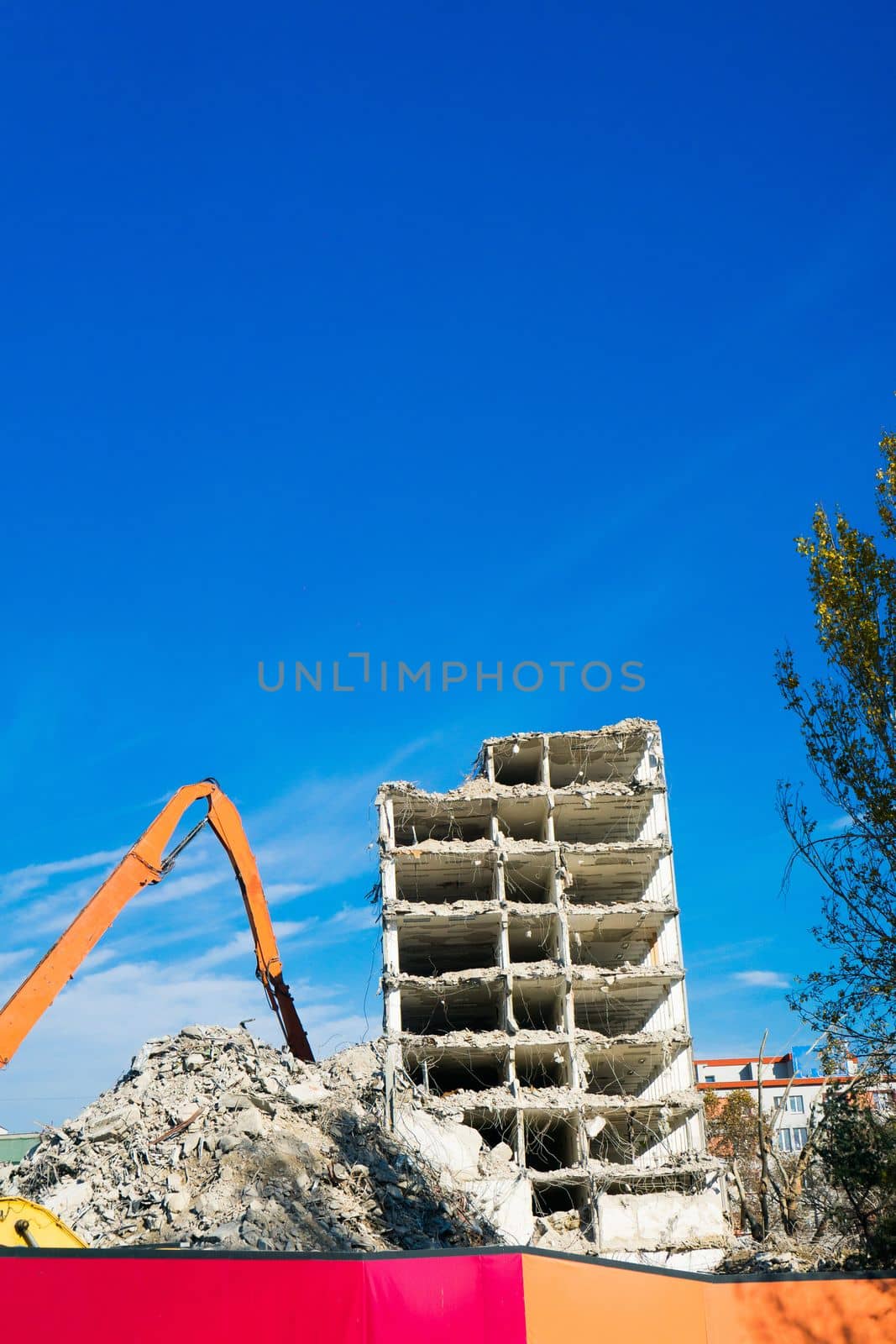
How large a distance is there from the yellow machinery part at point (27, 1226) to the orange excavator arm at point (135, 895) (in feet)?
23.8

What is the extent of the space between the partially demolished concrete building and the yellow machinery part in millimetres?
16526

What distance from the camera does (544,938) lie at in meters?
37.0

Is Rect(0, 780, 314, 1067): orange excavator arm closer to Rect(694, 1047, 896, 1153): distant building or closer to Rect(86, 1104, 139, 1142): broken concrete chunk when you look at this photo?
Rect(86, 1104, 139, 1142): broken concrete chunk

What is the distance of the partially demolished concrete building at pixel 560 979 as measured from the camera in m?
31.2

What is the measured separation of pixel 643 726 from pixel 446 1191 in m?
18.3

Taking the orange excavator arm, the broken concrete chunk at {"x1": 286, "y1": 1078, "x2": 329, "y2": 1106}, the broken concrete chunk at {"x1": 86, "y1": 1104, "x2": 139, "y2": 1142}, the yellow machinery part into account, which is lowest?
the yellow machinery part

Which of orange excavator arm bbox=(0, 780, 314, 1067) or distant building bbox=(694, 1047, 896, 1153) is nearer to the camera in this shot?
orange excavator arm bbox=(0, 780, 314, 1067)

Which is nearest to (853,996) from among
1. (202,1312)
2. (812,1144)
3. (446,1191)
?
(812,1144)

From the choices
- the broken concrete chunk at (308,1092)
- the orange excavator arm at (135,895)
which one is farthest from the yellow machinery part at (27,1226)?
the broken concrete chunk at (308,1092)

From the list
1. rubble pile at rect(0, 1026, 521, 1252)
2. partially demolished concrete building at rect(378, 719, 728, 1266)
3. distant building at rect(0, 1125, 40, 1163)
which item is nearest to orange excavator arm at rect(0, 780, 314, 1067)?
rubble pile at rect(0, 1026, 521, 1252)

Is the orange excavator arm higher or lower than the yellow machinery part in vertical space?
higher

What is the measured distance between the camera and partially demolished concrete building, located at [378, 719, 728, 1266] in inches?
1227

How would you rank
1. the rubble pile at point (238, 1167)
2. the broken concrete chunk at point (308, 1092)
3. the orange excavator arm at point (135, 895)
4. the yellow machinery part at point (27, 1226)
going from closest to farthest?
the yellow machinery part at point (27, 1226), the rubble pile at point (238, 1167), the orange excavator arm at point (135, 895), the broken concrete chunk at point (308, 1092)

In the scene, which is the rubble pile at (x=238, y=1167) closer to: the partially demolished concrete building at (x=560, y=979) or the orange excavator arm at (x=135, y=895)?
the orange excavator arm at (x=135, y=895)
